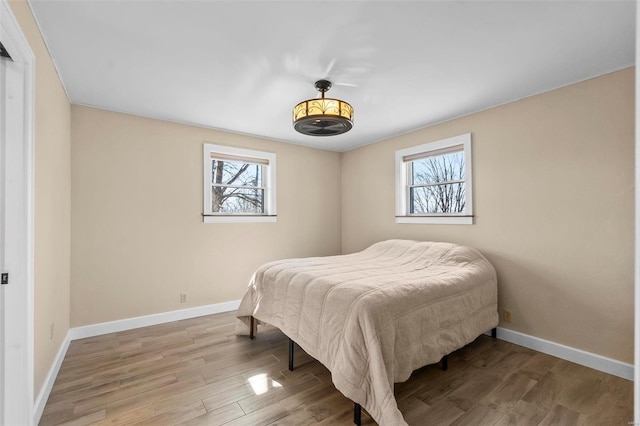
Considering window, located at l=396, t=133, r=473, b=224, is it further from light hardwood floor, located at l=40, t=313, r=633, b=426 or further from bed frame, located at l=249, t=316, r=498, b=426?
light hardwood floor, located at l=40, t=313, r=633, b=426

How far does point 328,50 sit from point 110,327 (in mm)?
3512

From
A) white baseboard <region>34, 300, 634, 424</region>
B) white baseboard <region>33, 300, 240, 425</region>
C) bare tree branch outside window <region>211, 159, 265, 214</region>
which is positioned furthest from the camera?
bare tree branch outside window <region>211, 159, 265, 214</region>

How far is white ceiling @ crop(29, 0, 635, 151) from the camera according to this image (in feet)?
5.58

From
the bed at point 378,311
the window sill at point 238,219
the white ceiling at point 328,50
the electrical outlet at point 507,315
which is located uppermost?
the white ceiling at point 328,50

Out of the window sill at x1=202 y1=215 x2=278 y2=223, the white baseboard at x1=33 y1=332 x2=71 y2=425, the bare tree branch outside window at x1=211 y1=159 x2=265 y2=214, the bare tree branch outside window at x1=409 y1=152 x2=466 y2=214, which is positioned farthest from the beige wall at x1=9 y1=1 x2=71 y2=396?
the bare tree branch outside window at x1=409 y1=152 x2=466 y2=214

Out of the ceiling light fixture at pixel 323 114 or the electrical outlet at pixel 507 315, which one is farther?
the electrical outlet at pixel 507 315

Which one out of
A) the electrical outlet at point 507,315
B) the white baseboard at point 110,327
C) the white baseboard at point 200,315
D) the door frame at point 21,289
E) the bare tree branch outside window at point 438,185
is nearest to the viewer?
the door frame at point 21,289

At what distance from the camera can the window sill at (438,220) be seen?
11.0 feet

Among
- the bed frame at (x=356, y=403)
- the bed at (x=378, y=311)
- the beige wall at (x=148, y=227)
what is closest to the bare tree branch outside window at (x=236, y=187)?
the beige wall at (x=148, y=227)

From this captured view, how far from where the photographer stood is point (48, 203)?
2107mm

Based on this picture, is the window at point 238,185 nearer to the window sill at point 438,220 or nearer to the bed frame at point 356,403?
the bed frame at point 356,403

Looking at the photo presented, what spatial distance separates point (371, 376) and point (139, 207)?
307cm

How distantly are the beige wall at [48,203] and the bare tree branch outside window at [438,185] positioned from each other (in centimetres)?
380

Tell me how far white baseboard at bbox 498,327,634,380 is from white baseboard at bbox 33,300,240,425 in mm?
3267
